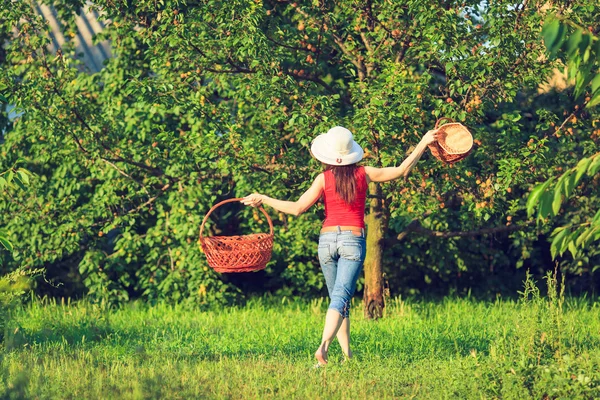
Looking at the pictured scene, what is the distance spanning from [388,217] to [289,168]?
1157mm

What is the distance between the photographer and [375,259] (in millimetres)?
9617

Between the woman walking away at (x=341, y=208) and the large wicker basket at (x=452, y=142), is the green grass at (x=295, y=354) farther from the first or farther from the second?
the large wicker basket at (x=452, y=142)

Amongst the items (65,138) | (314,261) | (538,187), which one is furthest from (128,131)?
(538,187)

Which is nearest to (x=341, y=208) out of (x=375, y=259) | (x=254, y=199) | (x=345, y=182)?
(x=345, y=182)

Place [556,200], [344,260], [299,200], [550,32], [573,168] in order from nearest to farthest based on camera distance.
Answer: [550,32] → [556,200] → [573,168] → [344,260] → [299,200]

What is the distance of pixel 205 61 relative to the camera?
29.3ft

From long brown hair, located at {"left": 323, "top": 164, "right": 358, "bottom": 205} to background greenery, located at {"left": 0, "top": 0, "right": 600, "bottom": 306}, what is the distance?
151cm

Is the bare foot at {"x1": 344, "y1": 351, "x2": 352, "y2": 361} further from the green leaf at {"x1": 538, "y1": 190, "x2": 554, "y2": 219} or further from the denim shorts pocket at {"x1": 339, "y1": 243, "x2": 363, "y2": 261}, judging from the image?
the green leaf at {"x1": 538, "y1": 190, "x2": 554, "y2": 219}

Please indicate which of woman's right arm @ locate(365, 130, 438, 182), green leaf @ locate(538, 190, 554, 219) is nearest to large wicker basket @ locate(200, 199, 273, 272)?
woman's right arm @ locate(365, 130, 438, 182)

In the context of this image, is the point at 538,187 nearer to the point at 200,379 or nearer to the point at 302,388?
the point at 302,388

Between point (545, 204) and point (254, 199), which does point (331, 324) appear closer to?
point (254, 199)

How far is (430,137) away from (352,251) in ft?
3.23

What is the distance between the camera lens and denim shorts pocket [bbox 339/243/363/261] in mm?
6391

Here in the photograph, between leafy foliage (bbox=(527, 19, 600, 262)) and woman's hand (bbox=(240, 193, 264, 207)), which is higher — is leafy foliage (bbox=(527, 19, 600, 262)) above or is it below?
below
